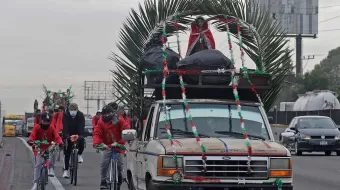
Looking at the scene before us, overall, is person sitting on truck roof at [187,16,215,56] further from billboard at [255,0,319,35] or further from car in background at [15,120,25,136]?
car in background at [15,120,25,136]

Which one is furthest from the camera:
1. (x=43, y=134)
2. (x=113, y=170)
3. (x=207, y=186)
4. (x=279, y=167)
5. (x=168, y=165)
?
(x=43, y=134)

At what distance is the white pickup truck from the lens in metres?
10.9

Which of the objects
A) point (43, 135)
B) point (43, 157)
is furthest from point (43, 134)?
point (43, 157)

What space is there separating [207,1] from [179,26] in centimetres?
71

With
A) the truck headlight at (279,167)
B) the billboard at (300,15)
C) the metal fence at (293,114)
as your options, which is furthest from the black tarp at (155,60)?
the billboard at (300,15)

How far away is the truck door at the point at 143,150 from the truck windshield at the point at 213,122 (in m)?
0.36

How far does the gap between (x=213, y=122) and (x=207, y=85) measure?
0.72 metres

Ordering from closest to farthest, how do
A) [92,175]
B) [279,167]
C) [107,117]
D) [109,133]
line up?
[279,167] < [107,117] < [109,133] < [92,175]

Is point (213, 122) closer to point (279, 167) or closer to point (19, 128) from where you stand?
point (279, 167)

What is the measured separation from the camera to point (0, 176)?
22.3 m

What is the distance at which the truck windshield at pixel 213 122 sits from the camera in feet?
39.1

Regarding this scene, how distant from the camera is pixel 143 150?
12.3m

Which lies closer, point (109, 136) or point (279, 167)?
point (279, 167)

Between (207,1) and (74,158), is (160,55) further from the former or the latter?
(74,158)
